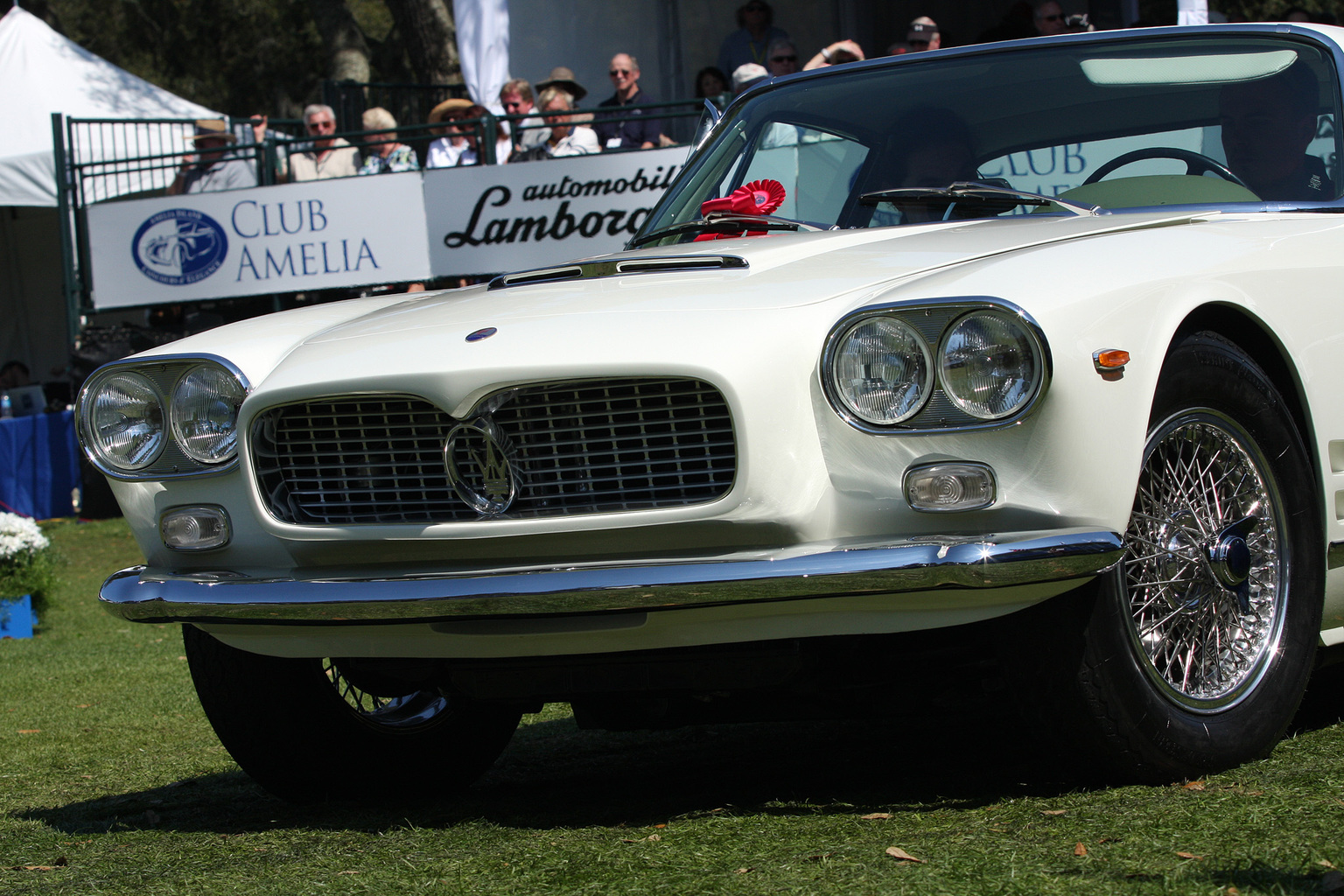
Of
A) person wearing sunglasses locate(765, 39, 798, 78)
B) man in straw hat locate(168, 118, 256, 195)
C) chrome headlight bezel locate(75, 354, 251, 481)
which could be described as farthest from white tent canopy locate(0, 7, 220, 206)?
chrome headlight bezel locate(75, 354, 251, 481)

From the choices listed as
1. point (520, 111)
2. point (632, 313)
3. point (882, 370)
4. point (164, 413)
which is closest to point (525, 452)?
point (632, 313)

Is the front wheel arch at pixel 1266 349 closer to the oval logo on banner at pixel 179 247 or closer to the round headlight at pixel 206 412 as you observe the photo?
the round headlight at pixel 206 412

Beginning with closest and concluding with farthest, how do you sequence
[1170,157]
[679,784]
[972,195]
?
[679,784]
[972,195]
[1170,157]

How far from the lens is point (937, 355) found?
274cm

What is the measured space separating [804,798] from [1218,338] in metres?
1.23

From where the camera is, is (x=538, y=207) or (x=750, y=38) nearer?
(x=538, y=207)

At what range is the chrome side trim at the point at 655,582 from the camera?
2.64 metres

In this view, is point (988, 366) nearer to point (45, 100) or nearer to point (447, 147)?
point (447, 147)

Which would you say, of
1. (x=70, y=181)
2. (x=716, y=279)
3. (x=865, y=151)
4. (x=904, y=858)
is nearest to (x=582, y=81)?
(x=70, y=181)

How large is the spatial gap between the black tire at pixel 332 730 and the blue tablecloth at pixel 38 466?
998 centimetres

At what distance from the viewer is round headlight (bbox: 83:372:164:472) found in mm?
3432

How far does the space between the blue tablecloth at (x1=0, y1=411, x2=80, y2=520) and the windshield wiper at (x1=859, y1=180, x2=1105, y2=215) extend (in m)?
10.6

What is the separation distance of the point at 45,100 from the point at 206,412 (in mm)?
14468

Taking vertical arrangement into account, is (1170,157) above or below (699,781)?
above
